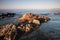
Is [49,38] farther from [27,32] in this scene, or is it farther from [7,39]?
[7,39]

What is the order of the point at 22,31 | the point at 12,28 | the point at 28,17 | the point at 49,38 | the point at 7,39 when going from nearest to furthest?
the point at 7,39 → the point at 49,38 → the point at 12,28 → the point at 22,31 → the point at 28,17

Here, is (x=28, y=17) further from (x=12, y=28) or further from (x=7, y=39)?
(x=7, y=39)

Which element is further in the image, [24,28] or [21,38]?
[24,28]

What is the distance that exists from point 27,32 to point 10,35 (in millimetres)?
1228

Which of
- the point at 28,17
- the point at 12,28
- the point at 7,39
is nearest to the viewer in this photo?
the point at 7,39

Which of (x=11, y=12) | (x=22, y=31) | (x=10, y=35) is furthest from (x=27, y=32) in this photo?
(x=11, y=12)

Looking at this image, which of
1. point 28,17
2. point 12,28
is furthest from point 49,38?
point 28,17

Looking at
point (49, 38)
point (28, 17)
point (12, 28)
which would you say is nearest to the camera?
point (49, 38)

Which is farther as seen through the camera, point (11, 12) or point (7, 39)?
point (11, 12)

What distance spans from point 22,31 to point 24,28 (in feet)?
0.95

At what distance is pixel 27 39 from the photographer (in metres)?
4.72

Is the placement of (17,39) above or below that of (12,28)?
below

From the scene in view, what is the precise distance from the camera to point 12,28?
16.9ft

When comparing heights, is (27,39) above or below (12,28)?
below
